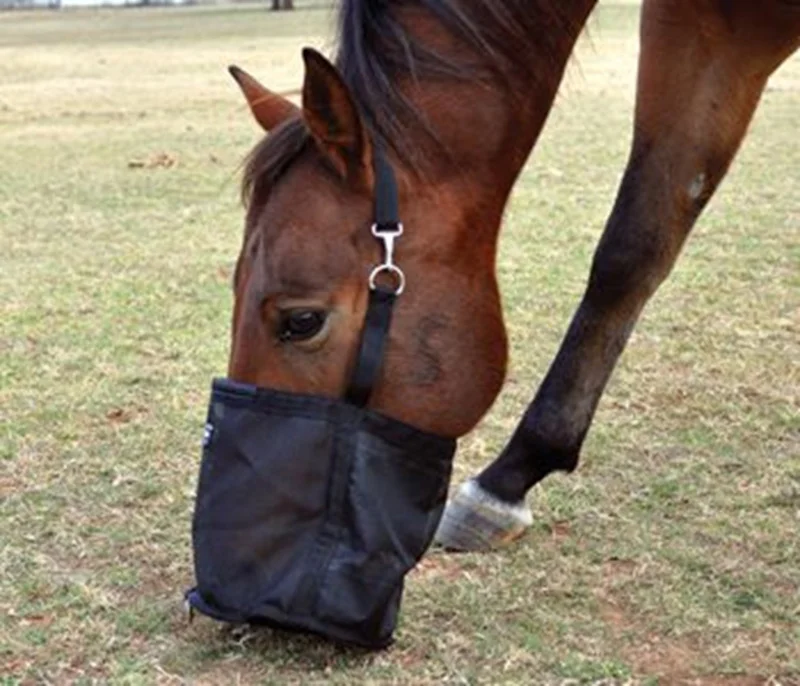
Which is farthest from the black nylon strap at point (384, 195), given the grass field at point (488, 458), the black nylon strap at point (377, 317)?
the grass field at point (488, 458)

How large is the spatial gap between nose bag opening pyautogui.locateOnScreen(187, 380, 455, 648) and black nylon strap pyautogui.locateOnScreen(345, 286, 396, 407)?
0.15 ft

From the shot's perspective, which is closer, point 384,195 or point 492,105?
point 384,195

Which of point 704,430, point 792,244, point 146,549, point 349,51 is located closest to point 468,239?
point 349,51

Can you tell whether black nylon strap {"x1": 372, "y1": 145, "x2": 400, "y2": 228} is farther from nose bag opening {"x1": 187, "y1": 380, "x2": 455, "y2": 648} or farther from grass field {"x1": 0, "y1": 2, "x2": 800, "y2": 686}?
grass field {"x1": 0, "y1": 2, "x2": 800, "y2": 686}

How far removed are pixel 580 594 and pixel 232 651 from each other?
0.69 m

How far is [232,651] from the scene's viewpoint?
7.23 ft

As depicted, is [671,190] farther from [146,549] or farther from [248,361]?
[146,549]

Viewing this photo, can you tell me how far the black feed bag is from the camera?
204cm

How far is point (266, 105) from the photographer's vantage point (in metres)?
2.27

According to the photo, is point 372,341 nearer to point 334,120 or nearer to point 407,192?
point 407,192

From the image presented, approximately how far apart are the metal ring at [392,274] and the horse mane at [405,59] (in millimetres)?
171

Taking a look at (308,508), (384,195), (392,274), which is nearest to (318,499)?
(308,508)

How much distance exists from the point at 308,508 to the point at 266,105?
2.39 feet

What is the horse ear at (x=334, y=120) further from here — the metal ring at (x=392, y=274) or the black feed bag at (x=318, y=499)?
the metal ring at (x=392, y=274)
